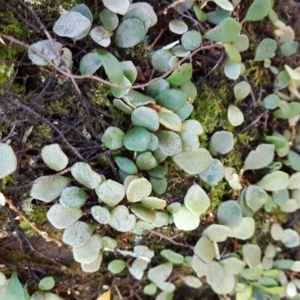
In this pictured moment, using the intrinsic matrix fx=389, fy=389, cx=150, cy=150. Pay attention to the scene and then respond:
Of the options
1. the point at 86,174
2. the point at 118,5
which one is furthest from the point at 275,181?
the point at 118,5

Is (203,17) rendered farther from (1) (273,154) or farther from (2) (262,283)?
(2) (262,283)

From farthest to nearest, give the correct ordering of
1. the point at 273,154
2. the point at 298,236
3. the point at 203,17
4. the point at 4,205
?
the point at 298,236 < the point at 273,154 < the point at 203,17 < the point at 4,205

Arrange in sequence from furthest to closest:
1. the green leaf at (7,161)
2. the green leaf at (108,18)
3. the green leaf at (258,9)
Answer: the green leaf at (258,9) → the green leaf at (108,18) → the green leaf at (7,161)

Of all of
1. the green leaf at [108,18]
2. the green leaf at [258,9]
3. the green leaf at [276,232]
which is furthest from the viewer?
the green leaf at [276,232]

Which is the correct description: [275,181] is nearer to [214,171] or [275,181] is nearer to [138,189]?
[214,171]

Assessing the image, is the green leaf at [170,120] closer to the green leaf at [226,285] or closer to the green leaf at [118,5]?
the green leaf at [118,5]

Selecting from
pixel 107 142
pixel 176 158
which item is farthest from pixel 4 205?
pixel 176 158

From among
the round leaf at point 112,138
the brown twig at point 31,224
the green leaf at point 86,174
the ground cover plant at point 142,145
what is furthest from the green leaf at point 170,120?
the brown twig at point 31,224

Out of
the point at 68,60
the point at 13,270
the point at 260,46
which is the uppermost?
the point at 260,46
